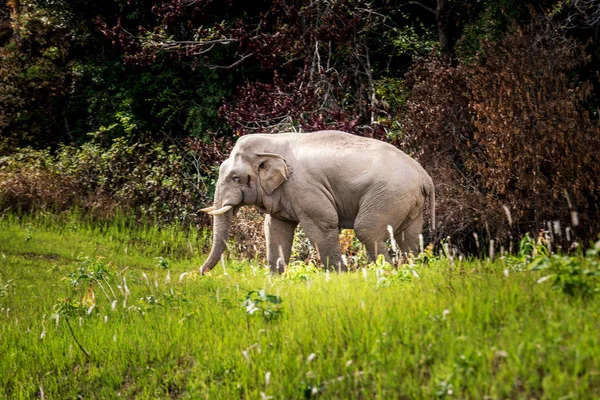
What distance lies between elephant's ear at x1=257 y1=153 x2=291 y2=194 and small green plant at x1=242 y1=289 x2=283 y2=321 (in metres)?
3.47

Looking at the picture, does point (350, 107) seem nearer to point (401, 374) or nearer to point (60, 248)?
point (60, 248)

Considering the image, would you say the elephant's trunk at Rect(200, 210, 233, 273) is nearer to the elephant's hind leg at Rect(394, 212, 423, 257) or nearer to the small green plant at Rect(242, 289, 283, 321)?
the elephant's hind leg at Rect(394, 212, 423, 257)

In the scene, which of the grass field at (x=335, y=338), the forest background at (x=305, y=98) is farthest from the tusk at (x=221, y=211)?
the forest background at (x=305, y=98)

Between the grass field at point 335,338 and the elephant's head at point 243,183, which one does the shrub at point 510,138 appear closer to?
the elephant's head at point 243,183

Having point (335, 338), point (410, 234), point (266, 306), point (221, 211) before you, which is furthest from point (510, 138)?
point (335, 338)

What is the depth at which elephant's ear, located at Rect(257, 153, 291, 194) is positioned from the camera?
10.2m

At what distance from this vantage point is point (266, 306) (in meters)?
6.88

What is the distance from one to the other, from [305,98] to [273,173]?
5.59 metres

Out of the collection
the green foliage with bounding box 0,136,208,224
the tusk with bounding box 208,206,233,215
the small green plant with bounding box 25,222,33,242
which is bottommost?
the small green plant with bounding box 25,222,33,242

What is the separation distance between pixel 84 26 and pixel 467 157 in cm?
1184

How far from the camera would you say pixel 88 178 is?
59.4ft

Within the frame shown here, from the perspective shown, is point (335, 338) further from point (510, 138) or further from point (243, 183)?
point (510, 138)

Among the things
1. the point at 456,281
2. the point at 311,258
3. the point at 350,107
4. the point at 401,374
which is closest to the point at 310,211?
the point at 311,258

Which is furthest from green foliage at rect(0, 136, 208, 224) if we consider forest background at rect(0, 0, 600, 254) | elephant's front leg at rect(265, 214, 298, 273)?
elephant's front leg at rect(265, 214, 298, 273)
